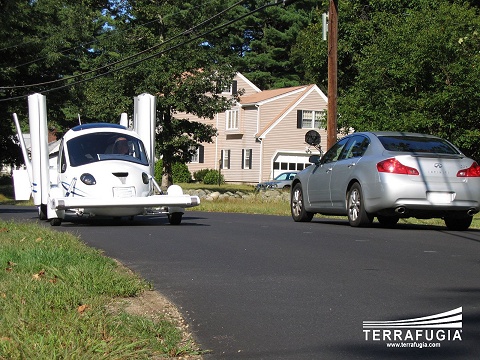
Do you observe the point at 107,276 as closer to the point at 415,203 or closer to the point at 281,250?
the point at 281,250

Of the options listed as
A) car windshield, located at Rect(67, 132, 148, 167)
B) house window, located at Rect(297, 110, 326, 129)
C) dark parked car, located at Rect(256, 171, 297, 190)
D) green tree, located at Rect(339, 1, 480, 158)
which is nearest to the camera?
car windshield, located at Rect(67, 132, 148, 167)

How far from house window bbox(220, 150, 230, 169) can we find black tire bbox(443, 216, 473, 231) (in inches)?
1833

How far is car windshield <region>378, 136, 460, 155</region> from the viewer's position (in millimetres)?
14805

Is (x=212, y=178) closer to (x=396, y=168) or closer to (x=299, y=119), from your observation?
(x=299, y=119)

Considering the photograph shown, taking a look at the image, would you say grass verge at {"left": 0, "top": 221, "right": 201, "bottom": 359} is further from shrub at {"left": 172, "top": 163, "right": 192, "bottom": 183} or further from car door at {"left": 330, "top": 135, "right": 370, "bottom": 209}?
shrub at {"left": 172, "top": 163, "right": 192, "bottom": 183}

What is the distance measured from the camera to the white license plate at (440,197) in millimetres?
14164

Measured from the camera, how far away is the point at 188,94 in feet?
138

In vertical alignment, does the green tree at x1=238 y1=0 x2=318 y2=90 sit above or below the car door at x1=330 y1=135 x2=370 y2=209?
above

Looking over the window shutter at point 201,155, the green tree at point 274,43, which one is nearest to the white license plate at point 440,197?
the window shutter at point 201,155

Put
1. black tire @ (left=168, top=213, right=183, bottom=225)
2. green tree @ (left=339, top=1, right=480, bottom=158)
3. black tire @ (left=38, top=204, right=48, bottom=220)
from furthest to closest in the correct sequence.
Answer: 1. green tree @ (left=339, top=1, right=480, bottom=158)
2. black tire @ (left=38, top=204, right=48, bottom=220)
3. black tire @ (left=168, top=213, right=183, bottom=225)

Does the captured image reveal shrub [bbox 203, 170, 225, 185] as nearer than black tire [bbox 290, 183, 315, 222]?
No

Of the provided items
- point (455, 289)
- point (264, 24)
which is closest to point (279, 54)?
point (264, 24)

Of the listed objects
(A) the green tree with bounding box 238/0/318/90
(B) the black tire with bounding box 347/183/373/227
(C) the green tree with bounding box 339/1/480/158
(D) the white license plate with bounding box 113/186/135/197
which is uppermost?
(A) the green tree with bounding box 238/0/318/90

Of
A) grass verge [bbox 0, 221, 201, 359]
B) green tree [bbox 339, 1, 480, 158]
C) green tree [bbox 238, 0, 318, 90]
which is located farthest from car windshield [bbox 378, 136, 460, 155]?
green tree [bbox 238, 0, 318, 90]
